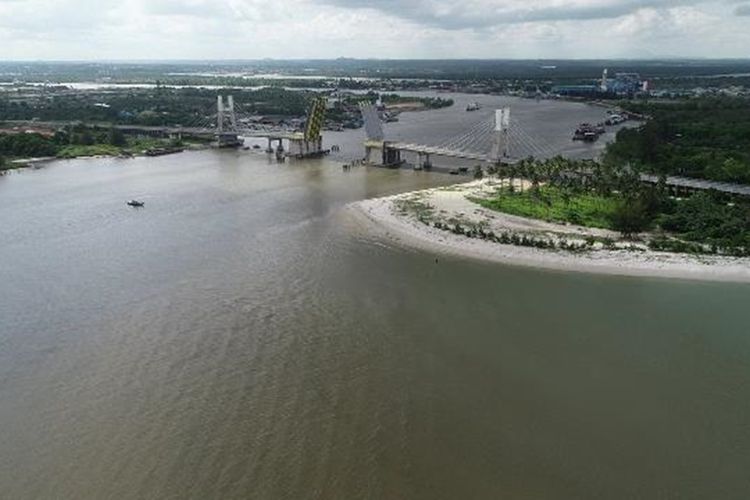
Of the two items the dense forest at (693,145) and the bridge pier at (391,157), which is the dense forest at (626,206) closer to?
the dense forest at (693,145)

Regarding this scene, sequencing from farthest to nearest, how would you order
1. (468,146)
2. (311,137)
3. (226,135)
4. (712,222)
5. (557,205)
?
(226,135)
(468,146)
(311,137)
(557,205)
(712,222)

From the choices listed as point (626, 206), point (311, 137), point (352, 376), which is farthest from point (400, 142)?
point (352, 376)

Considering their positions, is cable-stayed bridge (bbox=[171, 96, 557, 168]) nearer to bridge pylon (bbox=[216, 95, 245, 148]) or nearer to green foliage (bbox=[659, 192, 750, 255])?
bridge pylon (bbox=[216, 95, 245, 148])

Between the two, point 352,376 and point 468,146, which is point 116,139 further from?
point 352,376

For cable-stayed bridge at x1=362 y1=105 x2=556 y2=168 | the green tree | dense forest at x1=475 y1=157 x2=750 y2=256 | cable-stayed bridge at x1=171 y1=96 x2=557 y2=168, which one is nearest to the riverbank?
dense forest at x1=475 y1=157 x2=750 y2=256

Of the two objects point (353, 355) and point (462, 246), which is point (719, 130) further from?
point (353, 355)

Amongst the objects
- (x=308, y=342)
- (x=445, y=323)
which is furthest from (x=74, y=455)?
(x=445, y=323)

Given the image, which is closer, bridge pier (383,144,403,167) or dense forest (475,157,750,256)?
dense forest (475,157,750,256)
